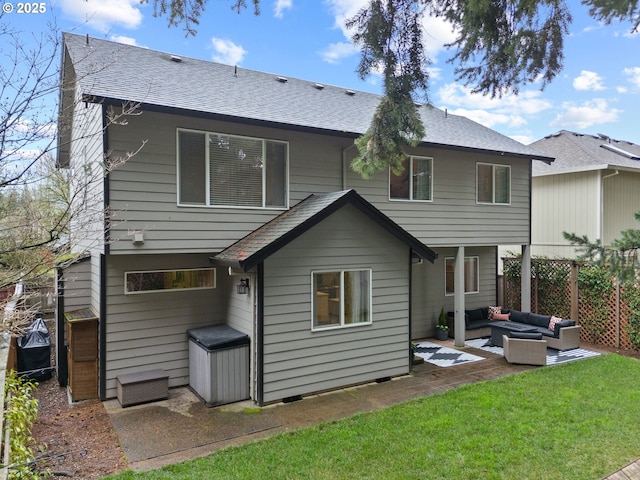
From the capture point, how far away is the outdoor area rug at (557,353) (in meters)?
8.88

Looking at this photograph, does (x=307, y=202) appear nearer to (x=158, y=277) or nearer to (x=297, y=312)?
(x=297, y=312)

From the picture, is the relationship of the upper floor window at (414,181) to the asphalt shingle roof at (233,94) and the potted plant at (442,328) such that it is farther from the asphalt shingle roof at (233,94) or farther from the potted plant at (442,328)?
the potted plant at (442,328)

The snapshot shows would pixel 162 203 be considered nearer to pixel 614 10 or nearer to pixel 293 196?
pixel 293 196

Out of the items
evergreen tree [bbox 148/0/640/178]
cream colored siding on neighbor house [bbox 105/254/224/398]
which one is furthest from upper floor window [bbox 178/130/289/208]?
evergreen tree [bbox 148/0/640/178]

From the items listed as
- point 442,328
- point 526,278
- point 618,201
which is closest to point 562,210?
point 618,201

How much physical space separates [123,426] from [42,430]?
3.52 ft

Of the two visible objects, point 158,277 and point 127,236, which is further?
point 158,277

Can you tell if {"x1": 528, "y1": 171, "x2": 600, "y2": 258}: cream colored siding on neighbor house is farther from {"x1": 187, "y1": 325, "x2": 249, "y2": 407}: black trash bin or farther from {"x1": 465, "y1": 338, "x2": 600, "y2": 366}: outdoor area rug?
{"x1": 187, "y1": 325, "x2": 249, "y2": 407}: black trash bin

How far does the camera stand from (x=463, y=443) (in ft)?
16.6

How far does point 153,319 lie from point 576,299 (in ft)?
33.6

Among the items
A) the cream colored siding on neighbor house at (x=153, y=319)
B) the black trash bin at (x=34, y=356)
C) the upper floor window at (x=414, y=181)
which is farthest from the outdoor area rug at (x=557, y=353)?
the black trash bin at (x=34, y=356)

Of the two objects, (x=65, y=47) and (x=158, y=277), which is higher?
(x=65, y=47)

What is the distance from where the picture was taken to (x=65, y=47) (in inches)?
305

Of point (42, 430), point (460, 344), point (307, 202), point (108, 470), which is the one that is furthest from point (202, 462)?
point (460, 344)
